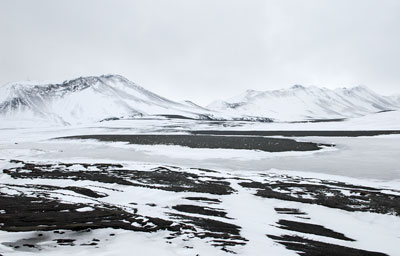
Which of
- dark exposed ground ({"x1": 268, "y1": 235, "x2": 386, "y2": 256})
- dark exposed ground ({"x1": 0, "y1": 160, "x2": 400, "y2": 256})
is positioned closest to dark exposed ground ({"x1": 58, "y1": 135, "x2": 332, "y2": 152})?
dark exposed ground ({"x1": 0, "y1": 160, "x2": 400, "y2": 256})

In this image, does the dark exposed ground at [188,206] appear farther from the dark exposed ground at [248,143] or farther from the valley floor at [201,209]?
the dark exposed ground at [248,143]

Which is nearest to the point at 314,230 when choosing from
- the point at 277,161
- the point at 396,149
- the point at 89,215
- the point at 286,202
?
the point at 286,202

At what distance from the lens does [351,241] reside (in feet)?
35.7

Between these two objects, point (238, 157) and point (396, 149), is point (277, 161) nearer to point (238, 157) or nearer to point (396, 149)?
point (238, 157)

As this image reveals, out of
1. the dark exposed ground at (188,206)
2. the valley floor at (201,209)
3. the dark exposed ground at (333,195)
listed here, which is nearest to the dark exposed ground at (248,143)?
the valley floor at (201,209)

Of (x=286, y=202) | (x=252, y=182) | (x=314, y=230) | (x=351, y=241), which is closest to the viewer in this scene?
(x=351, y=241)

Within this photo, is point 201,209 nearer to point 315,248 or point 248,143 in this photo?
point 315,248

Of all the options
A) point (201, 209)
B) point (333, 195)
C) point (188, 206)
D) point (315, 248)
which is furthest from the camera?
point (333, 195)

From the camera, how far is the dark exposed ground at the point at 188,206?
9.99 m

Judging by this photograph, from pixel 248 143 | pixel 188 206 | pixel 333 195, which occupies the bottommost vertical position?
pixel 188 206

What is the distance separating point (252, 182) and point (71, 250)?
1518 centimetres

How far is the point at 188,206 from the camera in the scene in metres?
15.0

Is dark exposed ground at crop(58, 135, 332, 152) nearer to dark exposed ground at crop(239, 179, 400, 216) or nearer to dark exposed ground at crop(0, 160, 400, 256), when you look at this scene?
dark exposed ground at crop(0, 160, 400, 256)

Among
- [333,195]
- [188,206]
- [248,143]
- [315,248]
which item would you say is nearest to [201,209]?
[188,206]
